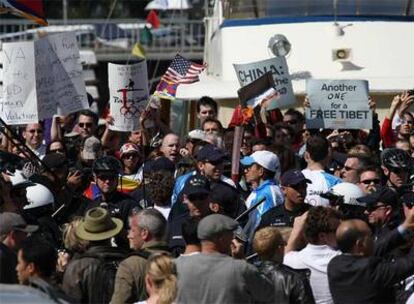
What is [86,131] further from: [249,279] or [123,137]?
[249,279]

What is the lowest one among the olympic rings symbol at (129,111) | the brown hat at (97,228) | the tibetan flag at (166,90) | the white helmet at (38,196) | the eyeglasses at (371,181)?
the white helmet at (38,196)

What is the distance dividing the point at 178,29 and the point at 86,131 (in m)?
31.3

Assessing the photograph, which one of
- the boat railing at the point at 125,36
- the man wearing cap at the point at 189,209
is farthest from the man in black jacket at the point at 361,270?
the boat railing at the point at 125,36

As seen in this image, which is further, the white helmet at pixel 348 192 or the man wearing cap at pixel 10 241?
the white helmet at pixel 348 192

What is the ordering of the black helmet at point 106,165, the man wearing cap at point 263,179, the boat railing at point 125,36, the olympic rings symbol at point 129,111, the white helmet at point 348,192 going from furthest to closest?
the boat railing at point 125,36 < the olympic rings symbol at point 129,111 < the black helmet at point 106,165 < the man wearing cap at point 263,179 < the white helmet at point 348,192

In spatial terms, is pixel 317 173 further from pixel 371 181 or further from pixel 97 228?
pixel 97 228

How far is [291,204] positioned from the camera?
13414mm

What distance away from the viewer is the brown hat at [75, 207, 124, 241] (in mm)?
11859

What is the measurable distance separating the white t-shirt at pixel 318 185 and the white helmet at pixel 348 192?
0.52m

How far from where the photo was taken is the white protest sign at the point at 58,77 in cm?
1692

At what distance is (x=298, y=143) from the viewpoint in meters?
18.1

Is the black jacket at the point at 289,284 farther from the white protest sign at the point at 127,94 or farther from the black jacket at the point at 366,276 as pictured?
the white protest sign at the point at 127,94

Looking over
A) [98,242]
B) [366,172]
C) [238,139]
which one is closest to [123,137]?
[238,139]

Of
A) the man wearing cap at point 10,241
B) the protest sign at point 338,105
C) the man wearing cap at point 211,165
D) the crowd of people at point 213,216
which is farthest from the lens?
the protest sign at point 338,105
